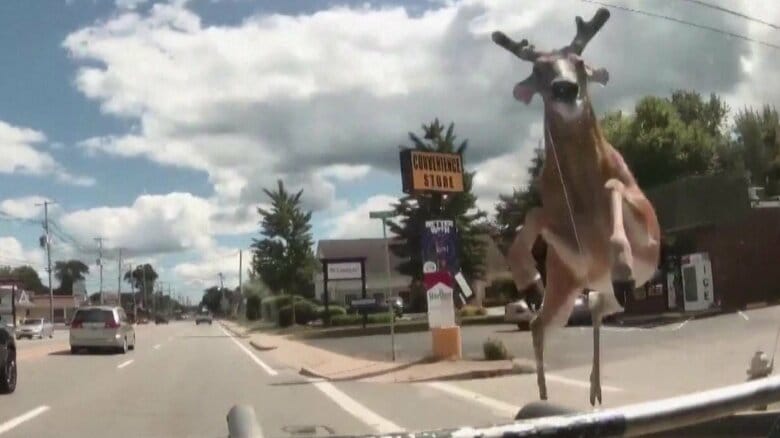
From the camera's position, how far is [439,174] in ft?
13.5

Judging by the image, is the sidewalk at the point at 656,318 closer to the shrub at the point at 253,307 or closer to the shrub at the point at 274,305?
the shrub at the point at 274,305

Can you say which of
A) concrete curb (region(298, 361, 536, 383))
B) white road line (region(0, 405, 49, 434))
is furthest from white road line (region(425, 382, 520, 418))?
white road line (region(0, 405, 49, 434))

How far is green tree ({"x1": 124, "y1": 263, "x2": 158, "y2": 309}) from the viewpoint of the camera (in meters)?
4.64

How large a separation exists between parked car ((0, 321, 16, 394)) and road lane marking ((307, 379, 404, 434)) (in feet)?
17.1

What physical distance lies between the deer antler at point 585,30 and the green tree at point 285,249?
4.78 feet

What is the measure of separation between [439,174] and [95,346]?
79.5 feet

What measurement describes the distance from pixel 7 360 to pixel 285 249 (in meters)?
11.5

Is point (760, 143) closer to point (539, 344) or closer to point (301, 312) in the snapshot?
point (539, 344)

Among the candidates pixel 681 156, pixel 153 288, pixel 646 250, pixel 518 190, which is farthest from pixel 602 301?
pixel 153 288

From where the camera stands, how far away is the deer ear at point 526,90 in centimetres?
315

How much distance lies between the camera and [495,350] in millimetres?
6105

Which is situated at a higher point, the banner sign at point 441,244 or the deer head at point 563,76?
the deer head at point 563,76

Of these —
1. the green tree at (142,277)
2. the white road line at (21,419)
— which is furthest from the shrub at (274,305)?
the white road line at (21,419)

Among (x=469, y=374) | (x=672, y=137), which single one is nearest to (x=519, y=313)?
(x=672, y=137)
